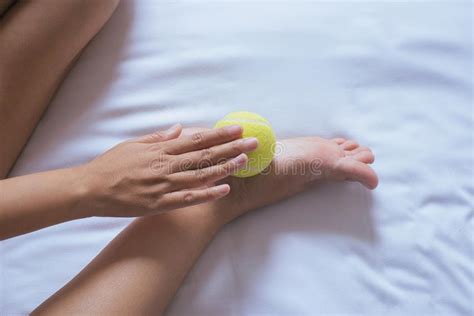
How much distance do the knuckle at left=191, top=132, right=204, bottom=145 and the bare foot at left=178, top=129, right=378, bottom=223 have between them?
11 cm

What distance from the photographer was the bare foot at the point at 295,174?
2.88 feet

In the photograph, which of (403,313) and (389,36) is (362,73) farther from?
(403,313)

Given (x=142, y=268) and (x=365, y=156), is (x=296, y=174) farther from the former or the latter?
(x=142, y=268)

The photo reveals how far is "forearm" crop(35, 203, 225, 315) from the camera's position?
0.77 m

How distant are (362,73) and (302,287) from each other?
0.45 m

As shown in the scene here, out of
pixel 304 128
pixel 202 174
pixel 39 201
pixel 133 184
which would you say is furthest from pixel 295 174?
pixel 39 201

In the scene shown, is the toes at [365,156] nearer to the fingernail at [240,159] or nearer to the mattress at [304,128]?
the mattress at [304,128]

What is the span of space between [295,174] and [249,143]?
0.16m

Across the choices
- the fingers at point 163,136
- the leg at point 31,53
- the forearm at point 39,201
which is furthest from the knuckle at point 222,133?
the leg at point 31,53

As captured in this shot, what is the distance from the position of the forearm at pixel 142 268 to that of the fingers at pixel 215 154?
0.12m

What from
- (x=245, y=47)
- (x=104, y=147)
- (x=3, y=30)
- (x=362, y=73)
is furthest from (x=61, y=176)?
(x=362, y=73)

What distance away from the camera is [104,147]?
93cm

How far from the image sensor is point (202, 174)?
775mm

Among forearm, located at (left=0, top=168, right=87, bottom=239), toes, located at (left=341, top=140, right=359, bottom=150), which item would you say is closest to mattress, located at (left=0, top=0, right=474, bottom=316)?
toes, located at (left=341, top=140, right=359, bottom=150)
